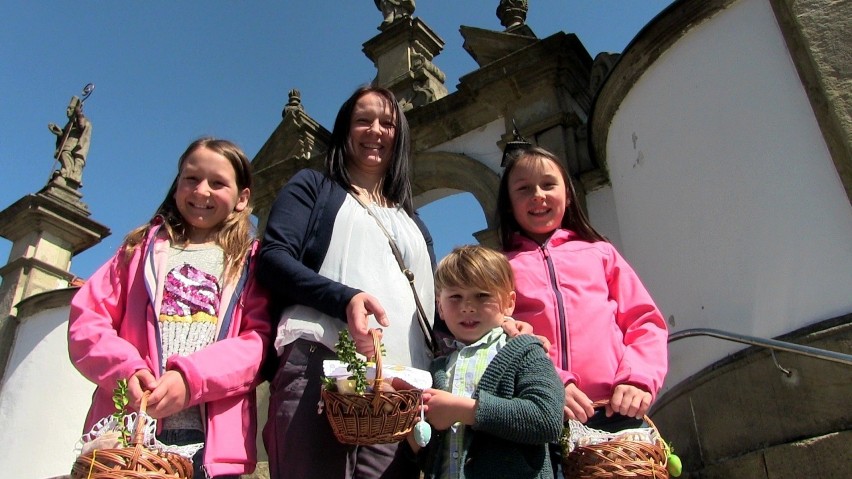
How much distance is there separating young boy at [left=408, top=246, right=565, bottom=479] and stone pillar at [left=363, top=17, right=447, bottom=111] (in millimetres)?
7542

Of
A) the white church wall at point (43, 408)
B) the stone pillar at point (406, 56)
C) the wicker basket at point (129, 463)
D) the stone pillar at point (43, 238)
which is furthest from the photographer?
the stone pillar at point (43, 238)

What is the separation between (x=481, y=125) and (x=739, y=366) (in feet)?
16.0

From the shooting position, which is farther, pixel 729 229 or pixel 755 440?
pixel 729 229

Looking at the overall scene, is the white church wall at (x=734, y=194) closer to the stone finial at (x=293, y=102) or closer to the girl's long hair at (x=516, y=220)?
the girl's long hair at (x=516, y=220)

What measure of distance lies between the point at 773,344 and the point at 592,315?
166 cm

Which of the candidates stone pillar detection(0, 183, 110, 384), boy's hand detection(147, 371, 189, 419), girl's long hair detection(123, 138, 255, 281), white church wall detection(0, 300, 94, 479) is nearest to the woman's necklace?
girl's long hair detection(123, 138, 255, 281)

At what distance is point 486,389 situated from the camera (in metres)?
1.96

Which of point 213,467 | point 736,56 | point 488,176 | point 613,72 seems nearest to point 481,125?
point 488,176

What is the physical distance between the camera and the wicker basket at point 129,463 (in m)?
1.58

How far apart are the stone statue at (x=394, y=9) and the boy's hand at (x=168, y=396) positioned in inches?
358

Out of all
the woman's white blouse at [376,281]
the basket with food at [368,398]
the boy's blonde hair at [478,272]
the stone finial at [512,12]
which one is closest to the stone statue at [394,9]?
the stone finial at [512,12]

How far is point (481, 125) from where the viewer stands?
26.6 ft

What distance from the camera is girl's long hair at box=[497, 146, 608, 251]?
2641 mm

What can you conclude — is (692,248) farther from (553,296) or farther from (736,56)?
(553,296)
